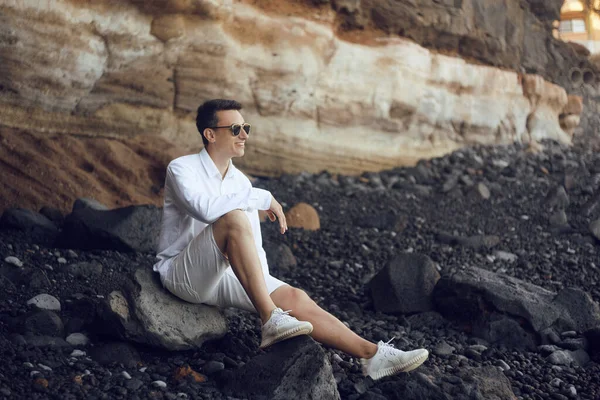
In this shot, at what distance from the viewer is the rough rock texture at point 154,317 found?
4.23 meters

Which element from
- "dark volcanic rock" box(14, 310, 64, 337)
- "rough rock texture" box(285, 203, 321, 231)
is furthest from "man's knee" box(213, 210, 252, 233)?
"rough rock texture" box(285, 203, 321, 231)

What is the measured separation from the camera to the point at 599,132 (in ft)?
55.9

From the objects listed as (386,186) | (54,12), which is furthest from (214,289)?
(386,186)

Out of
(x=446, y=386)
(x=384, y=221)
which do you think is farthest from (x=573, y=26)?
(x=446, y=386)

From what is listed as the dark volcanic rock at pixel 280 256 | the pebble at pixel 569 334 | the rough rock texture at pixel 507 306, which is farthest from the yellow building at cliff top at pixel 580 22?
the pebble at pixel 569 334

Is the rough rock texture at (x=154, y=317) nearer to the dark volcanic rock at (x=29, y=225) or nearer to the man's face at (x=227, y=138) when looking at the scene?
the man's face at (x=227, y=138)

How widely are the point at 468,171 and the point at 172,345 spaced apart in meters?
8.06

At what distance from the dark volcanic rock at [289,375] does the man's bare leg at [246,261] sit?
200 millimetres

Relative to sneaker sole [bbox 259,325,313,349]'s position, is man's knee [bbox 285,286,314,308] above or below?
above

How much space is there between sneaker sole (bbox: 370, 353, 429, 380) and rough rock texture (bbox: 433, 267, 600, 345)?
1.40 meters

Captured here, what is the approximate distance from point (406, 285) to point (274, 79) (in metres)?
5.09

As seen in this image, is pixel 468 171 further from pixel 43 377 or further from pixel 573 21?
pixel 573 21

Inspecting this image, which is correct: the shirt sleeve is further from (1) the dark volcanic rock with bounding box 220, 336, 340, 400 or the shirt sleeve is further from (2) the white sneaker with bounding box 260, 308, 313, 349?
(1) the dark volcanic rock with bounding box 220, 336, 340, 400

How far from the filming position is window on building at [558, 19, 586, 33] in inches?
916
